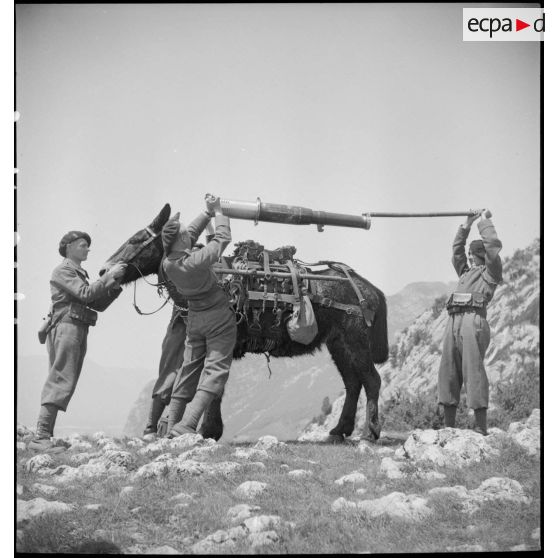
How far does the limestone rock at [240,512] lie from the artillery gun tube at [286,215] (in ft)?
11.1

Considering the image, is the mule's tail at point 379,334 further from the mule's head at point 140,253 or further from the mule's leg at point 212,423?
the mule's head at point 140,253

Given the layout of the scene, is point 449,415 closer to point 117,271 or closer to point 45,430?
point 117,271

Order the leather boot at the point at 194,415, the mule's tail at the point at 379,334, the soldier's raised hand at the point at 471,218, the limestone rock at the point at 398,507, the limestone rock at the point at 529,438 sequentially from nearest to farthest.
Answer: the limestone rock at the point at 398,507 → the limestone rock at the point at 529,438 → the leather boot at the point at 194,415 → the soldier's raised hand at the point at 471,218 → the mule's tail at the point at 379,334

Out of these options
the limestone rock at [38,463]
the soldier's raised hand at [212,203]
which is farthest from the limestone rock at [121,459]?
the soldier's raised hand at [212,203]

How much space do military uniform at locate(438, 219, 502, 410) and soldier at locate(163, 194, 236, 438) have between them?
2.47 meters

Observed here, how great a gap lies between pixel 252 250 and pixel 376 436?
2673 mm

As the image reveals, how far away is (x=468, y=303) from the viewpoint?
801cm

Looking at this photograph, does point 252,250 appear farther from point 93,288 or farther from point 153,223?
point 93,288

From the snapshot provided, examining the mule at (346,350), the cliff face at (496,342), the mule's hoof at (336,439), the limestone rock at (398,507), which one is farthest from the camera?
the cliff face at (496,342)

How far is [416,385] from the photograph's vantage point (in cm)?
1350

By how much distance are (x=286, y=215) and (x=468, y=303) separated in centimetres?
231

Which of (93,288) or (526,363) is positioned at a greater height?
(93,288)

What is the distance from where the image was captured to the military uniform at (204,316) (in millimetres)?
7355

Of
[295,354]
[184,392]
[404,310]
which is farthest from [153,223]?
[404,310]
